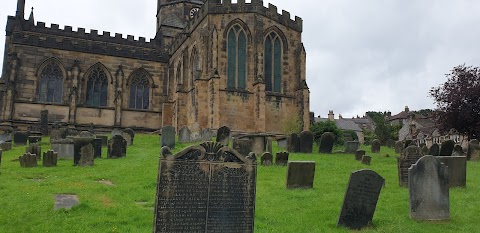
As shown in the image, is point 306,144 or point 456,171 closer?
point 456,171

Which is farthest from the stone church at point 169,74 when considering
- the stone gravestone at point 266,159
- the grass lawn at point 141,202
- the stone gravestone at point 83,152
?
the grass lawn at point 141,202

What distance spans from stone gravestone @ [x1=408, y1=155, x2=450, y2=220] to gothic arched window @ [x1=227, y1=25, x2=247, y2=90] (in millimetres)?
18957

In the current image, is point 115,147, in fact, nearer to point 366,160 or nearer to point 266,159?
point 266,159

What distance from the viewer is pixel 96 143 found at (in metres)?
16.8

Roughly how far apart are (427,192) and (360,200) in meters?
1.45

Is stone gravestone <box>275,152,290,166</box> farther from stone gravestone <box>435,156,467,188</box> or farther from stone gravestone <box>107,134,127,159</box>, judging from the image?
stone gravestone <box>107,134,127,159</box>

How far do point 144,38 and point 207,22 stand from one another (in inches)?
569

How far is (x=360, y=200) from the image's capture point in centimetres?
808

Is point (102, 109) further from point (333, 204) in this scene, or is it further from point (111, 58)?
point (333, 204)

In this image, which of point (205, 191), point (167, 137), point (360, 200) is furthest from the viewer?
point (167, 137)

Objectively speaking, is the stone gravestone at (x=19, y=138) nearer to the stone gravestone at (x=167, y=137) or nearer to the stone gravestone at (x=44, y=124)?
the stone gravestone at (x=44, y=124)

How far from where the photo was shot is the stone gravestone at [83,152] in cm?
1409

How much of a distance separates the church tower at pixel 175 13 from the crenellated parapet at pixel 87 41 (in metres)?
2.25

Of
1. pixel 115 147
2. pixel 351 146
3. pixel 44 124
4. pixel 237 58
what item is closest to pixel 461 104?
pixel 351 146
